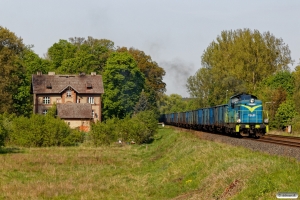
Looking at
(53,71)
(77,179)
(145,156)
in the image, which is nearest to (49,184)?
(77,179)

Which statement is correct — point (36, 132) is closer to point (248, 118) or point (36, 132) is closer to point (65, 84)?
point (248, 118)

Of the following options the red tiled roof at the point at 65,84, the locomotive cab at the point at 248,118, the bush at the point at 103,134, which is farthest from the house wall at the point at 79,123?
the locomotive cab at the point at 248,118

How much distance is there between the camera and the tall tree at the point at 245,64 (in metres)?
85.9

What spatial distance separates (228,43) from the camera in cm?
9669

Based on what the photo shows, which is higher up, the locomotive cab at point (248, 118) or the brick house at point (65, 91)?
the brick house at point (65, 91)

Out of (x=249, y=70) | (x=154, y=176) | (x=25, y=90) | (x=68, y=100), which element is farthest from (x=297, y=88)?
(x=154, y=176)

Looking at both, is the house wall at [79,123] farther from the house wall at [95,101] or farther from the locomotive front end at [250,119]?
the locomotive front end at [250,119]

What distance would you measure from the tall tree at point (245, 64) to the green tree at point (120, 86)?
1229cm

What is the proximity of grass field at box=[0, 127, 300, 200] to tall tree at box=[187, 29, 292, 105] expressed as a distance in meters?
46.6

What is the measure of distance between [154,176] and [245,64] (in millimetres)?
59778

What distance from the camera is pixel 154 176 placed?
29703 millimetres

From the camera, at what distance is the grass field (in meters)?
17.5

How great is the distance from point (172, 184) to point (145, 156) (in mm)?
20140

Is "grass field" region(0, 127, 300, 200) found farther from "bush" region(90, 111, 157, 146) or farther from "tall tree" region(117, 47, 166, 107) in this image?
"tall tree" region(117, 47, 166, 107)
